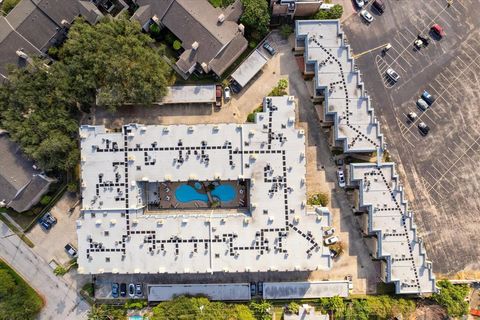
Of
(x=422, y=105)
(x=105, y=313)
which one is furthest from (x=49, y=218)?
(x=422, y=105)

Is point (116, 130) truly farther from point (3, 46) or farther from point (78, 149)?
point (3, 46)

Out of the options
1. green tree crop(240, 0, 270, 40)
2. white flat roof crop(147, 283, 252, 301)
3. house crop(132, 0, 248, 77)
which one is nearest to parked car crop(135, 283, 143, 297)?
white flat roof crop(147, 283, 252, 301)

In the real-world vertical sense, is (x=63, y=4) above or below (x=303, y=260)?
above

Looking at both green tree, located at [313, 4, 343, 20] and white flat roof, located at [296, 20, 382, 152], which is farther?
green tree, located at [313, 4, 343, 20]

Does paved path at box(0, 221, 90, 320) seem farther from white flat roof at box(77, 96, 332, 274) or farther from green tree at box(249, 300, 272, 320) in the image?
green tree at box(249, 300, 272, 320)

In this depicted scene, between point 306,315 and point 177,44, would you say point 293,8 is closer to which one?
point 177,44

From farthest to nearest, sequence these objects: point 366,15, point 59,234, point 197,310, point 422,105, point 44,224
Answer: point 59,234 < point 366,15 < point 44,224 < point 422,105 < point 197,310

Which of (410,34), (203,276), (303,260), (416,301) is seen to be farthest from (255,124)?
(416,301)
